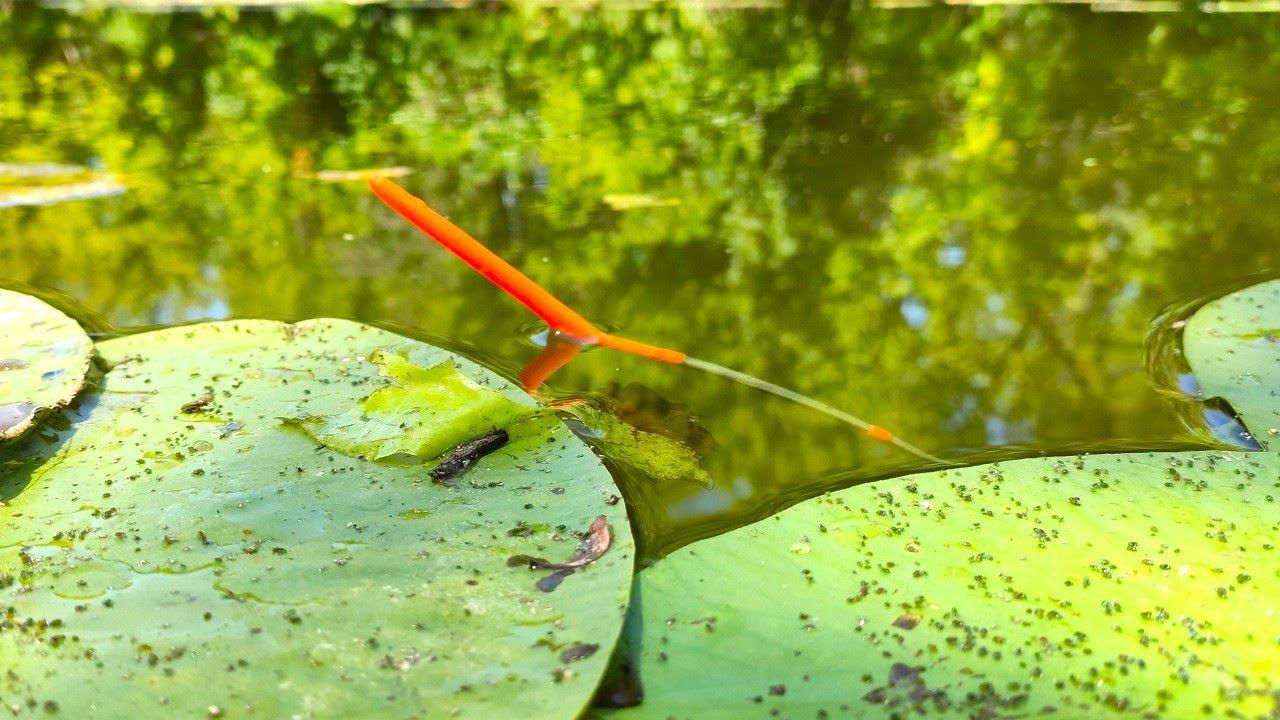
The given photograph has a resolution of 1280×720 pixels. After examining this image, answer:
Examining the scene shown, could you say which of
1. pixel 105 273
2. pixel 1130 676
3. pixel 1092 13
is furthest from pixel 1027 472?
pixel 1092 13

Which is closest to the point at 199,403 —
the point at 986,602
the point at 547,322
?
the point at 547,322

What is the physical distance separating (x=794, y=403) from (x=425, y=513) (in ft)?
2.07

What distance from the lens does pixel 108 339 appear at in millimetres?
1562

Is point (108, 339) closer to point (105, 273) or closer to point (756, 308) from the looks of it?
point (105, 273)

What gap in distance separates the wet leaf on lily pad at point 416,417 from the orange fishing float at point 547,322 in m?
0.22

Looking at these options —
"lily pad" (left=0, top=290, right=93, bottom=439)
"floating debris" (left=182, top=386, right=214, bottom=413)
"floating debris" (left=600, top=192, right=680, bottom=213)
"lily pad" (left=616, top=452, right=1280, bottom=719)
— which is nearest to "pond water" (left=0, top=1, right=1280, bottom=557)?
"floating debris" (left=600, top=192, right=680, bottom=213)

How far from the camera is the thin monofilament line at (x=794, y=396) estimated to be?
1.35m

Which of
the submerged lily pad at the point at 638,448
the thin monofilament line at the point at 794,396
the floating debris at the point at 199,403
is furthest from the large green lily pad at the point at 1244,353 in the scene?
the floating debris at the point at 199,403

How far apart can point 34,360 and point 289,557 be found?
610mm

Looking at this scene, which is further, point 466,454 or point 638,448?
point 638,448

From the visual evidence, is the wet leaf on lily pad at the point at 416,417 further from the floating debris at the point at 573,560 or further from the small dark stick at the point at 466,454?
the floating debris at the point at 573,560

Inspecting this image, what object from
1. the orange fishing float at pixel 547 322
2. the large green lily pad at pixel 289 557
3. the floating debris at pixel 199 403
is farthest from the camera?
the orange fishing float at pixel 547 322

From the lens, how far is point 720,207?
7.33ft

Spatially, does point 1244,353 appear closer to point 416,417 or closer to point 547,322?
point 547,322
